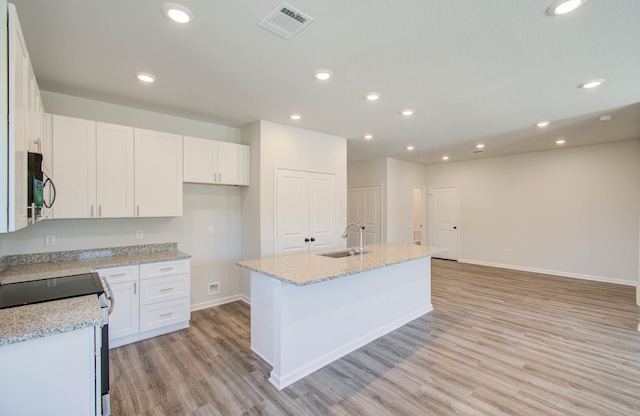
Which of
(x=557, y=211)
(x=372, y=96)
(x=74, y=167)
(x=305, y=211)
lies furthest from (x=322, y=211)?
(x=557, y=211)

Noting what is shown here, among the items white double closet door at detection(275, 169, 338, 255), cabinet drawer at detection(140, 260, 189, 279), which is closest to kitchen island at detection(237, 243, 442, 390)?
cabinet drawer at detection(140, 260, 189, 279)

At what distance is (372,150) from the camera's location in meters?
6.27

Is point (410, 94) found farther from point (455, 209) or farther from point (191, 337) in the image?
point (455, 209)

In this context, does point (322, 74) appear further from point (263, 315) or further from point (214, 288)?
point (214, 288)

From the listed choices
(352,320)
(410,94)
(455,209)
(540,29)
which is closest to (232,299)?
(352,320)

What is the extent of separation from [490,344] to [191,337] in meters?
3.21

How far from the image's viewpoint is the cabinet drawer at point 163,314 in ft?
10.4

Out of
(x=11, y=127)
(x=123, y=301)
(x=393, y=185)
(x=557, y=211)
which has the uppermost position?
(x=393, y=185)

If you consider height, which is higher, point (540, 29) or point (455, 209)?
point (540, 29)

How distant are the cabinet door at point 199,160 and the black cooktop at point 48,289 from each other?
165cm

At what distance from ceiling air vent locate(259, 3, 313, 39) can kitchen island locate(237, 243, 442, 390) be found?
1773 millimetres

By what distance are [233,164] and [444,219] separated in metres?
6.00

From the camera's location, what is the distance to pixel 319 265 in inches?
112

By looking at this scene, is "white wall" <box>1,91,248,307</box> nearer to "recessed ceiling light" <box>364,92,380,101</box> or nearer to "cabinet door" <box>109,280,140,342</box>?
"cabinet door" <box>109,280,140,342</box>
